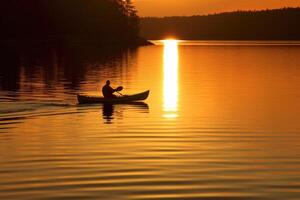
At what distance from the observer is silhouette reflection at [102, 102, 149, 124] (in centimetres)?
3547

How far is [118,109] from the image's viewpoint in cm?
3969

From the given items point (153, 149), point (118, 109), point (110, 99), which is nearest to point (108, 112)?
point (118, 109)

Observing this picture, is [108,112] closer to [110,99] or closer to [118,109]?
[118,109]

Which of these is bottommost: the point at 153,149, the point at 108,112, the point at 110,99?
the point at 153,149

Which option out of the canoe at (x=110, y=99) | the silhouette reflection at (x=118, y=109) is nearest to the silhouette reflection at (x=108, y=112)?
the silhouette reflection at (x=118, y=109)

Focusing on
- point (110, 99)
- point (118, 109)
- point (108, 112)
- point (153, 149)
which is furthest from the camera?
point (110, 99)

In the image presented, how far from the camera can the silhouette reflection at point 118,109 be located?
116 feet

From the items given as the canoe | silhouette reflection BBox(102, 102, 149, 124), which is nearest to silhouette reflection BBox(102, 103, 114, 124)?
silhouette reflection BBox(102, 102, 149, 124)

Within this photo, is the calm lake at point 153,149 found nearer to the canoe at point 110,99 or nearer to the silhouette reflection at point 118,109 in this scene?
the silhouette reflection at point 118,109

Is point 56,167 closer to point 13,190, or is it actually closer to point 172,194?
point 13,190

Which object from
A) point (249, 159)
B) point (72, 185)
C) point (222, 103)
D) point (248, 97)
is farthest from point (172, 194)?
point (248, 97)

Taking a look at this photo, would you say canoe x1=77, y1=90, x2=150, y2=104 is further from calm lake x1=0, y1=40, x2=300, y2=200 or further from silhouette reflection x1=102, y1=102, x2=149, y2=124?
calm lake x1=0, y1=40, x2=300, y2=200

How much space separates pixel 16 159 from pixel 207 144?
7702mm

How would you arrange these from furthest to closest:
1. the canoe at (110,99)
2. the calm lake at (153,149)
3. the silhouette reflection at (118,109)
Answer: the canoe at (110,99), the silhouette reflection at (118,109), the calm lake at (153,149)
